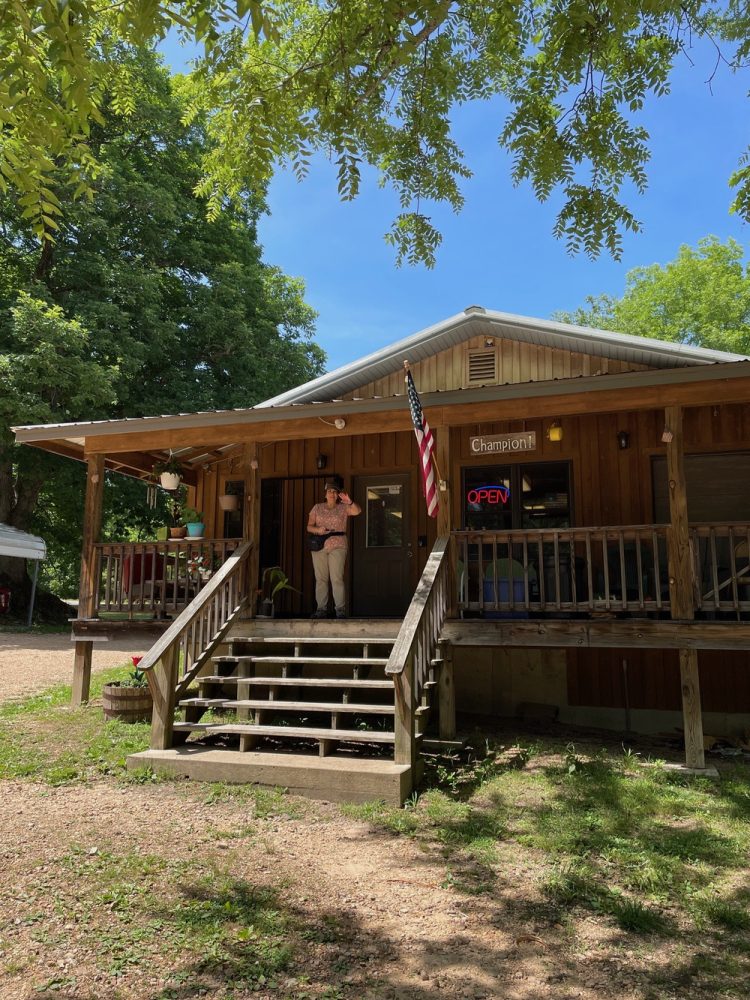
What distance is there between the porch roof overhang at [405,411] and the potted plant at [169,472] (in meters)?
0.57

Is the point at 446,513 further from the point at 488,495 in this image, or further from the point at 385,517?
the point at 385,517

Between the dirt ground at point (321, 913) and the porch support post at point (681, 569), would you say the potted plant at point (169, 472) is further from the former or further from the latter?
the porch support post at point (681, 569)

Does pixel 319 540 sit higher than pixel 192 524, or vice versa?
pixel 192 524

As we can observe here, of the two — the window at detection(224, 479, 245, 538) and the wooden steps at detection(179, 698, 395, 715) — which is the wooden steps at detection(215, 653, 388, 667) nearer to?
the wooden steps at detection(179, 698, 395, 715)

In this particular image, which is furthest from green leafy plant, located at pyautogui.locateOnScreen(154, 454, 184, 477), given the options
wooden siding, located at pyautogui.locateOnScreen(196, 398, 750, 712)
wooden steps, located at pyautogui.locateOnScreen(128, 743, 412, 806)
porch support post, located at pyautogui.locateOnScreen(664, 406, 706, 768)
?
porch support post, located at pyautogui.locateOnScreen(664, 406, 706, 768)

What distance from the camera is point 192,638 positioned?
7559mm

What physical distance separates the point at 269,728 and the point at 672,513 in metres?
4.44

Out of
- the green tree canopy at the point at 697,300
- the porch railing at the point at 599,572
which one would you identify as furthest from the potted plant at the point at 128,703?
the green tree canopy at the point at 697,300

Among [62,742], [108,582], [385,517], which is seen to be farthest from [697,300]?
[62,742]

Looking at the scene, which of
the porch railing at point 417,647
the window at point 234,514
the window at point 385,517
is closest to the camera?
the porch railing at point 417,647

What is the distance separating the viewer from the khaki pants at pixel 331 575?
28.9ft

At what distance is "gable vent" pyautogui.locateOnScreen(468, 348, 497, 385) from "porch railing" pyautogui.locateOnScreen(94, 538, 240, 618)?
4025 mm

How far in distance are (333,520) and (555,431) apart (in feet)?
9.94

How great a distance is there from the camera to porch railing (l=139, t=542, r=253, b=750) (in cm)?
664
